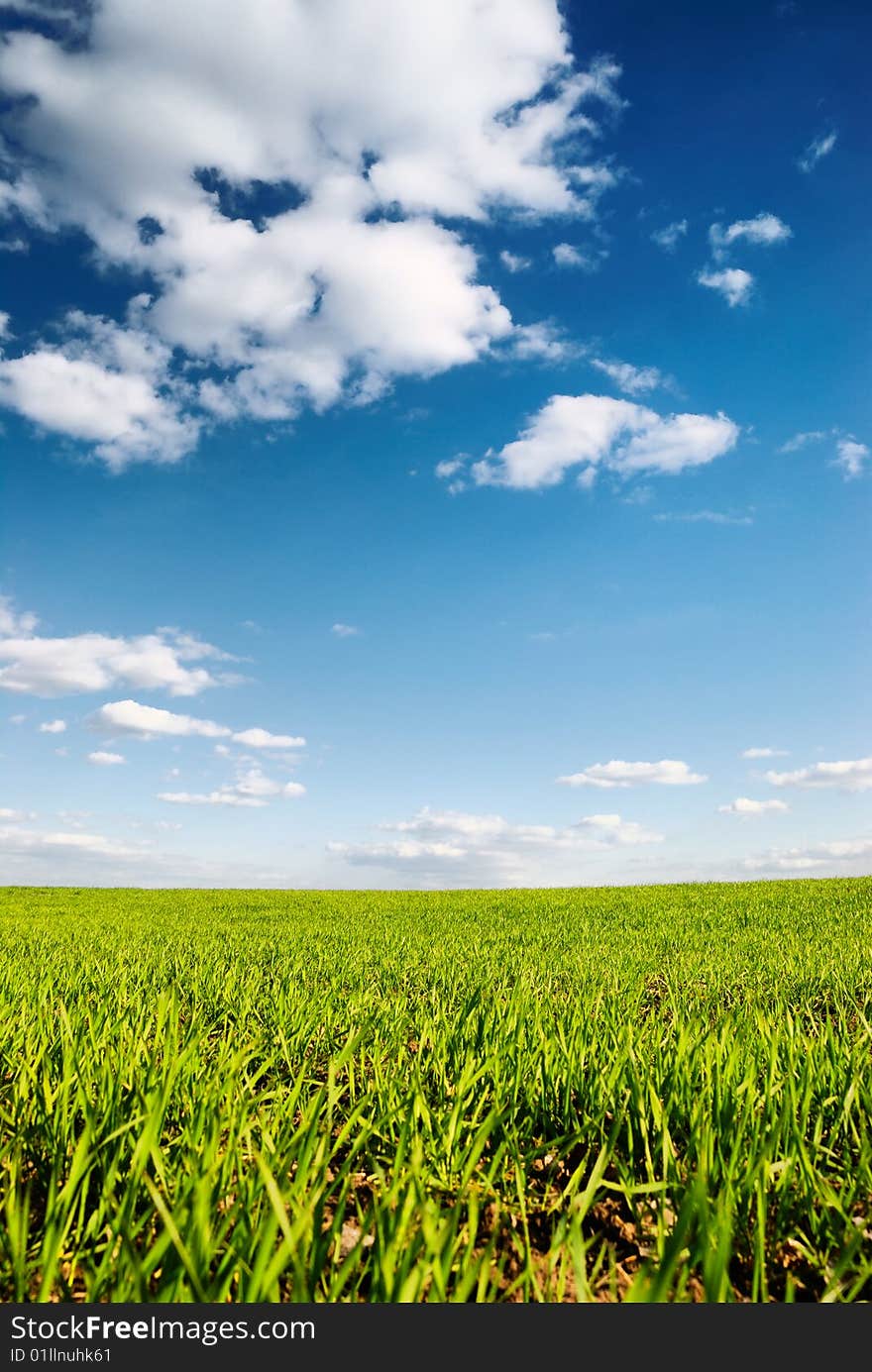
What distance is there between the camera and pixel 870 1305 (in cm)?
171

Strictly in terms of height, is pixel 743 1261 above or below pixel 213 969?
above

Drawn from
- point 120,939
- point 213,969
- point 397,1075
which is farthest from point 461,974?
point 120,939

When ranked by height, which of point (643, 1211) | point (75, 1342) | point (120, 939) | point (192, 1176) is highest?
point (192, 1176)

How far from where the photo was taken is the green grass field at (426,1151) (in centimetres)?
185

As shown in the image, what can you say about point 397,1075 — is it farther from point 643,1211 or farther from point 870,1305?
point 870,1305

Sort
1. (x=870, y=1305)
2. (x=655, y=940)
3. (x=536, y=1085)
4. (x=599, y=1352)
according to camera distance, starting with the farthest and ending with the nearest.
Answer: (x=655, y=940) < (x=536, y=1085) < (x=870, y=1305) < (x=599, y=1352)

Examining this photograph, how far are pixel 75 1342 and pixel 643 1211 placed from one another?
1904 mm

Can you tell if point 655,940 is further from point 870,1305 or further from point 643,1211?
point 870,1305

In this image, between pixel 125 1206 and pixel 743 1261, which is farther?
pixel 743 1261

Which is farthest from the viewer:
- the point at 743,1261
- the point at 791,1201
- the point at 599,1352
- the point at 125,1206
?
the point at 791,1201

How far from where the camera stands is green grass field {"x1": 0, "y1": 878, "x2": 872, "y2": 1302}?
6.08ft

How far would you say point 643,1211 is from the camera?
8.59 ft

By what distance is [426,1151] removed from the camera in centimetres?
271

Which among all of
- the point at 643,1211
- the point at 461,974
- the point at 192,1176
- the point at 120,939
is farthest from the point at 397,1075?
the point at 120,939
